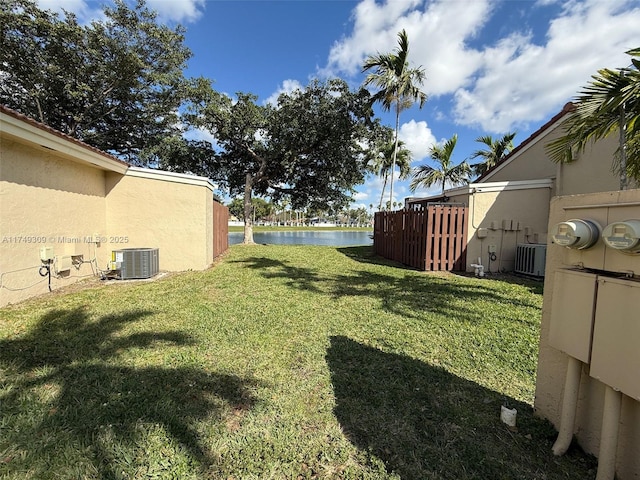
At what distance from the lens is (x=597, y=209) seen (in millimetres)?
A: 1533

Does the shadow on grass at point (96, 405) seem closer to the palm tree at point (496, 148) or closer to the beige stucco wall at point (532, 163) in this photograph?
the beige stucco wall at point (532, 163)

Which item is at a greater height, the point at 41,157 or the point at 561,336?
the point at 41,157

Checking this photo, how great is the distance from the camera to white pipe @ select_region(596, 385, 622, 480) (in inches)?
55.7

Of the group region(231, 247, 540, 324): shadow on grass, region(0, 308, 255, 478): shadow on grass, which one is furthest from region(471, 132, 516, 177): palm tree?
region(0, 308, 255, 478): shadow on grass

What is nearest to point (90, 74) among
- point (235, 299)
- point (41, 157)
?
point (41, 157)

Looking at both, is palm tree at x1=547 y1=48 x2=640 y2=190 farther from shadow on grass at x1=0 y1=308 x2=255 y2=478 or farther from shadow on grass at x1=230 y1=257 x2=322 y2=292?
shadow on grass at x1=0 y1=308 x2=255 y2=478

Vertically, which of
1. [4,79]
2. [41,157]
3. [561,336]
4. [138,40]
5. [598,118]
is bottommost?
[561,336]

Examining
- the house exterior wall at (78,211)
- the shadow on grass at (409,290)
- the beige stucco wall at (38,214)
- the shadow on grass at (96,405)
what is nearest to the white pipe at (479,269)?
the shadow on grass at (409,290)

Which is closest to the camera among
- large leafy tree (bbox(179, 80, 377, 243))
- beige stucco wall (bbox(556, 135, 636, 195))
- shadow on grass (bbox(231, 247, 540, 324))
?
shadow on grass (bbox(231, 247, 540, 324))

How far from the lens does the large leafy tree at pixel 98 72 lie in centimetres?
1155

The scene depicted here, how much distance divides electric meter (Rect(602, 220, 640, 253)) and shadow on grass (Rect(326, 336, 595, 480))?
1306mm

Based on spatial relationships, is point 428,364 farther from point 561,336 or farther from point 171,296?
point 171,296

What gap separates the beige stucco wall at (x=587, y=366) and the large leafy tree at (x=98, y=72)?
16.3 meters

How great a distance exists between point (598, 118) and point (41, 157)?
891 centimetres
